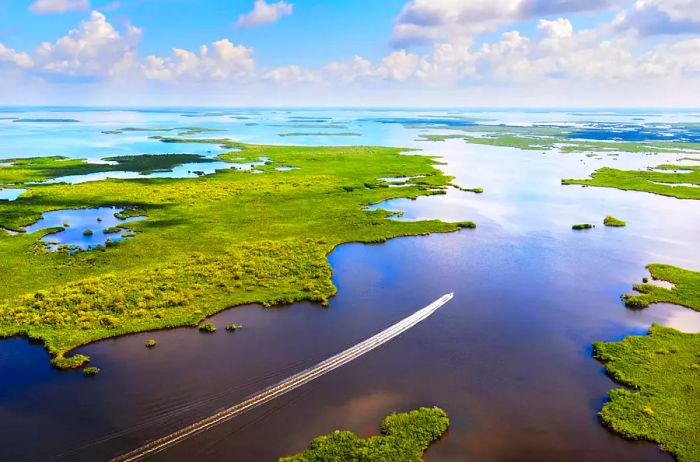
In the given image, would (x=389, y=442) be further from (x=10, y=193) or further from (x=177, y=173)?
(x=177, y=173)

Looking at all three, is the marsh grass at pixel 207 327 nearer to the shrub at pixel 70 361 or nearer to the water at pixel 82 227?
the shrub at pixel 70 361

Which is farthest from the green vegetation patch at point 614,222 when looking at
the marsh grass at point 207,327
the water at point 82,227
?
the water at point 82,227

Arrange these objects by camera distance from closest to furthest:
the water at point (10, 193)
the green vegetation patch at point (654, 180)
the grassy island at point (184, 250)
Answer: the grassy island at point (184, 250) → the water at point (10, 193) → the green vegetation patch at point (654, 180)

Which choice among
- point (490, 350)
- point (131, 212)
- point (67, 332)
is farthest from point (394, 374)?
point (131, 212)

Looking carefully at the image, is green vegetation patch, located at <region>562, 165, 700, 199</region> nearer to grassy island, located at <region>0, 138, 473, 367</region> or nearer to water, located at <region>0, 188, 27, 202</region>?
grassy island, located at <region>0, 138, 473, 367</region>

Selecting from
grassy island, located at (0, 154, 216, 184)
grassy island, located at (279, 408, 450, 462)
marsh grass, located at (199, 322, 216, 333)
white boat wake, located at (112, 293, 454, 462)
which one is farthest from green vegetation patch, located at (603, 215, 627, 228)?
grassy island, located at (0, 154, 216, 184)

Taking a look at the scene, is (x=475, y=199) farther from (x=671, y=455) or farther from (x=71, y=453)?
(x=71, y=453)

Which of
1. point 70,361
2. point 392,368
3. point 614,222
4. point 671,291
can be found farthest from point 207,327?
point 614,222
